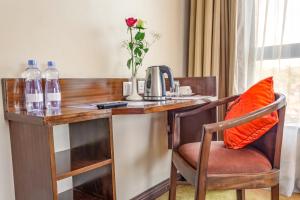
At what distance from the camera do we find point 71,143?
1.20 meters

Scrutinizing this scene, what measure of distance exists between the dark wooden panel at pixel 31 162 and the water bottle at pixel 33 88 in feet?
0.32

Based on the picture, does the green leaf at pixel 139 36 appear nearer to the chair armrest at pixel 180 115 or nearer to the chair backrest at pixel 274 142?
the chair armrest at pixel 180 115

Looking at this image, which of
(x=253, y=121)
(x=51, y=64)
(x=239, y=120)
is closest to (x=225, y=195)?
(x=253, y=121)

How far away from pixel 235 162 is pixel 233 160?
1cm

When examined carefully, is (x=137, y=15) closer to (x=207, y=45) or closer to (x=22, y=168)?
(x=207, y=45)

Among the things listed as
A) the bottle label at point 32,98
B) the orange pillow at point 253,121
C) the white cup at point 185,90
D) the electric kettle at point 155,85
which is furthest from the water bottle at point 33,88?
the white cup at point 185,90

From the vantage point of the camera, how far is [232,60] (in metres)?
1.89

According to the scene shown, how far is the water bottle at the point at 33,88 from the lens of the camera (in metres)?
0.98

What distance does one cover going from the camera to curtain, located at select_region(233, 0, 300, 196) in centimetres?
170

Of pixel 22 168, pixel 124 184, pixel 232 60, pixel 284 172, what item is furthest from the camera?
pixel 232 60

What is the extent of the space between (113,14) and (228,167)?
1.06 metres

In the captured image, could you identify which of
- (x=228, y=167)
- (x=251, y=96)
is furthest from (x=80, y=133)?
(x=251, y=96)

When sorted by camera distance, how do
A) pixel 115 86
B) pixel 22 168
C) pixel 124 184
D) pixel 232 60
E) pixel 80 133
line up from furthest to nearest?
pixel 232 60, pixel 124 184, pixel 115 86, pixel 80 133, pixel 22 168

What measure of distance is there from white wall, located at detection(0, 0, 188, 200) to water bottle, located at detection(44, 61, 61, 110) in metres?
0.05
